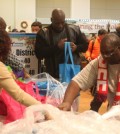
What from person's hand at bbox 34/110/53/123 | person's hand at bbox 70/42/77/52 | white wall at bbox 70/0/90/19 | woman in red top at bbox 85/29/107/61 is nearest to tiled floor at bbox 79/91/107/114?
A: woman in red top at bbox 85/29/107/61

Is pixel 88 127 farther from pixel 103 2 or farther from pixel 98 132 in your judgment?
pixel 103 2

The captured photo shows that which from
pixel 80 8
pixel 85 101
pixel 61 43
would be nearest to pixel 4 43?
pixel 61 43

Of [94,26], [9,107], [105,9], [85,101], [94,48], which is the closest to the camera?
[9,107]

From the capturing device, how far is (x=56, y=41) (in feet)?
11.0

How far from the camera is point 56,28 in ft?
10.9

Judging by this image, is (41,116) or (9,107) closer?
(41,116)

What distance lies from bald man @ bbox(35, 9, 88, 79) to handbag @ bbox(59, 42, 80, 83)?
0.05m

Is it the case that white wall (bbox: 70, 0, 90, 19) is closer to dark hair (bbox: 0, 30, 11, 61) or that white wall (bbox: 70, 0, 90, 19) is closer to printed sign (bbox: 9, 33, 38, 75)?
printed sign (bbox: 9, 33, 38, 75)

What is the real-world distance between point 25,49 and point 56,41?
538 millimetres

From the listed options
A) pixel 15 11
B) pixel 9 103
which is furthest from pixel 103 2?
pixel 9 103

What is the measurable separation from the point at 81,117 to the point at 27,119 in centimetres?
22

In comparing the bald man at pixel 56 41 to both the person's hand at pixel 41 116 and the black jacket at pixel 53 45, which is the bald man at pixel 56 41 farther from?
the person's hand at pixel 41 116

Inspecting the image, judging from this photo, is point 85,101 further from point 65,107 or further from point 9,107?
point 65,107

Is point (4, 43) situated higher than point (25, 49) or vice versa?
point (4, 43)
